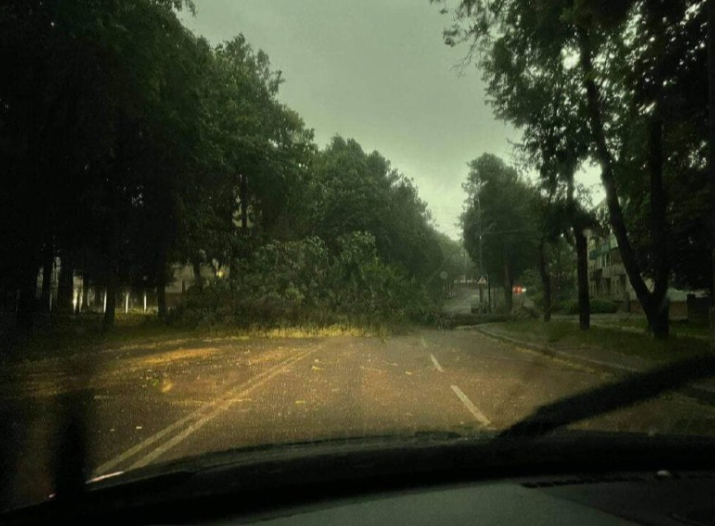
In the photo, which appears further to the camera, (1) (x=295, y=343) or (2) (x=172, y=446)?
(1) (x=295, y=343)

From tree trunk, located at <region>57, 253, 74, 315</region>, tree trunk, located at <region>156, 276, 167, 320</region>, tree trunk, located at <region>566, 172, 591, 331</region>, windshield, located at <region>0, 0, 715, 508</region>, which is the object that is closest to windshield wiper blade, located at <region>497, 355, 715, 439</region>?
windshield, located at <region>0, 0, 715, 508</region>

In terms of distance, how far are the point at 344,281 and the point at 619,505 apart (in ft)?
87.2

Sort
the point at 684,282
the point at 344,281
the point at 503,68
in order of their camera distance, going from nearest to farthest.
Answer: the point at 503,68 < the point at 344,281 < the point at 684,282

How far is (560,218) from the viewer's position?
24188mm

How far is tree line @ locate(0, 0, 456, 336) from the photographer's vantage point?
19922 millimetres

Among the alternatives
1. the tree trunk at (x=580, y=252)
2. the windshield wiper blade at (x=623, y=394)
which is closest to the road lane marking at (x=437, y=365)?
the windshield wiper blade at (x=623, y=394)

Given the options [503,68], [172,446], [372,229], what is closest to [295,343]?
[503,68]

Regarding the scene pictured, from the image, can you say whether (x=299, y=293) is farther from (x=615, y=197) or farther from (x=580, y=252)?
(x=615, y=197)

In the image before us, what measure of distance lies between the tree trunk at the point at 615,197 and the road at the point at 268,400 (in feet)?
12.9

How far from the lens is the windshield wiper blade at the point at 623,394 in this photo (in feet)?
20.6

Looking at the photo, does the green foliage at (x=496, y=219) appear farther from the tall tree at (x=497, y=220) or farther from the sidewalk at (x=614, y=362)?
the sidewalk at (x=614, y=362)

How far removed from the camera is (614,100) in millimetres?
19953

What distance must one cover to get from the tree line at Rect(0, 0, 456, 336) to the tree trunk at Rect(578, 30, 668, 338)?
13.0 meters

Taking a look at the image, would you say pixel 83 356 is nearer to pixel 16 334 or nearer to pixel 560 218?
pixel 16 334
